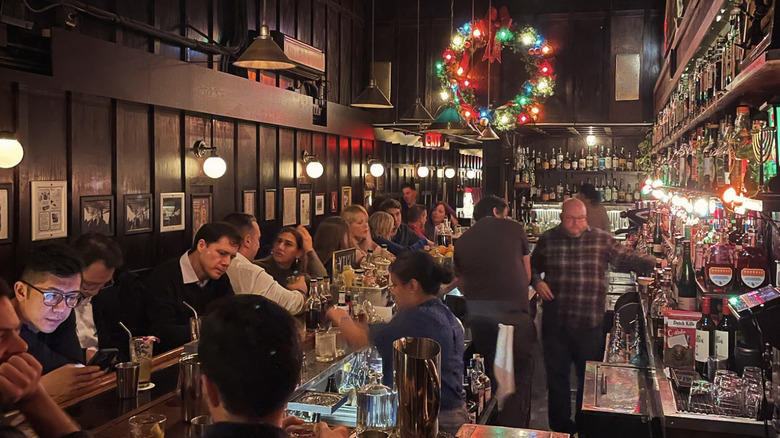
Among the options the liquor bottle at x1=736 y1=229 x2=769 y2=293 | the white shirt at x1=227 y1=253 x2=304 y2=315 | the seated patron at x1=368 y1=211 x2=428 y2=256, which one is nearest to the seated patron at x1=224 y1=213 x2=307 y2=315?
the white shirt at x1=227 y1=253 x2=304 y2=315

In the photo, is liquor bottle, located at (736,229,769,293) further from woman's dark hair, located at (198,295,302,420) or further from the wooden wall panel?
the wooden wall panel

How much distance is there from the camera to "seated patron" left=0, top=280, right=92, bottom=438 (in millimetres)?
1857

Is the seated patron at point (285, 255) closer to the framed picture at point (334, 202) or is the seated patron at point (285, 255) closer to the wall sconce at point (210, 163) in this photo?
the wall sconce at point (210, 163)

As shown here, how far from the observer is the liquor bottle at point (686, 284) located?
150 inches

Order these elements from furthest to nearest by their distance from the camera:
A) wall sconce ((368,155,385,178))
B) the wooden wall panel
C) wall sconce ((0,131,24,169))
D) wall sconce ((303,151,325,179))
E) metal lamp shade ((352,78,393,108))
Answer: wall sconce ((368,155,385,178)) → wall sconce ((303,151,325,179)) → metal lamp shade ((352,78,393,108)) → the wooden wall panel → wall sconce ((0,131,24,169))

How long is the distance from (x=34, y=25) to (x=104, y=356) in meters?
2.83

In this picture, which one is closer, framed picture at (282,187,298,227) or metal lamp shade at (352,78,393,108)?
metal lamp shade at (352,78,393,108)

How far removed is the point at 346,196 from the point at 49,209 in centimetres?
609

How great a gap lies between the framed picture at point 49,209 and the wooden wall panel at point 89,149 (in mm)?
93

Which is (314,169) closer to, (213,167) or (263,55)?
(213,167)

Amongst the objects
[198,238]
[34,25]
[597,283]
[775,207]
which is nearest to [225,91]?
[34,25]

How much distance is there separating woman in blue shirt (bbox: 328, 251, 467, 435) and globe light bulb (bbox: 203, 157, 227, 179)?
3.83 m

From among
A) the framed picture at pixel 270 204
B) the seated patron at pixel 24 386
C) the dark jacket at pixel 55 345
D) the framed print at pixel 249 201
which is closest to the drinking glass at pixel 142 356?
the dark jacket at pixel 55 345

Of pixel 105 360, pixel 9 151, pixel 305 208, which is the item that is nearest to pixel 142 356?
pixel 105 360
